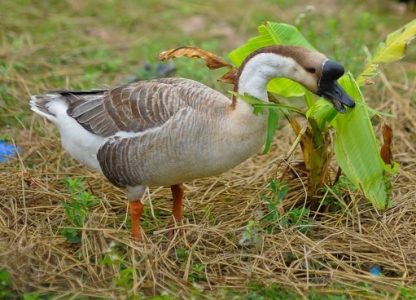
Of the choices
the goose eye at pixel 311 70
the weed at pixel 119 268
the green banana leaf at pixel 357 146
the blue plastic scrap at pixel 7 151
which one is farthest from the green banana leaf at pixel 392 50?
the blue plastic scrap at pixel 7 151

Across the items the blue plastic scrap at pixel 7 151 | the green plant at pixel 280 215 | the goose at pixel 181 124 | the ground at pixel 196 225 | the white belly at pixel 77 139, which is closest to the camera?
the ground at pixel 196 225

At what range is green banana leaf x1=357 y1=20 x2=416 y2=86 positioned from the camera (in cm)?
533

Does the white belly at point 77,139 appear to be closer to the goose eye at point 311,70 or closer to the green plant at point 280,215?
the green plant at point 280,215

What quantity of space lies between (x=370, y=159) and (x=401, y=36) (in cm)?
88

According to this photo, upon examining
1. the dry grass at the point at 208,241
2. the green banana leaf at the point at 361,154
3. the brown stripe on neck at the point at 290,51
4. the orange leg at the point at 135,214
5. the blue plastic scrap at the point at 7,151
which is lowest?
the dry grass at the point at 208,241

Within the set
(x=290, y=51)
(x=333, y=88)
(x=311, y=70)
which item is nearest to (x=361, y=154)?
(x=333, y=88)

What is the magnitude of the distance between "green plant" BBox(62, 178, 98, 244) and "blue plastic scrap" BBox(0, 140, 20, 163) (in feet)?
2.87

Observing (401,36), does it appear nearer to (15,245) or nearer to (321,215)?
(321,215)

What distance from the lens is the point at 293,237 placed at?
512 cm

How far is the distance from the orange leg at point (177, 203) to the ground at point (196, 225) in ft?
0.43

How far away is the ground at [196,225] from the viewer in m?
4.62

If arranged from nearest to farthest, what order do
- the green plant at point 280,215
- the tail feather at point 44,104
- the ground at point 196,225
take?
the ground at point 196,225
the green plant at point 280,215
the tail feather at point 44,104

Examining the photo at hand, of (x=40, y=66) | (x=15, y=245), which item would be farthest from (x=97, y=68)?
(x=15, y=245)

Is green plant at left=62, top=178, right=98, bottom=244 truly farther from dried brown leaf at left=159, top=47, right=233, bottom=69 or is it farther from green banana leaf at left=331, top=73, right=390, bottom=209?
green banana leaf at left=331, top=73, right=390, bottom=209
